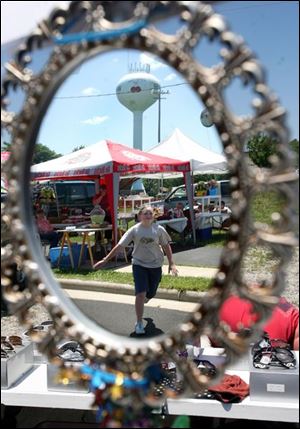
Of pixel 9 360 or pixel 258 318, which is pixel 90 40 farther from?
pixel 9 360

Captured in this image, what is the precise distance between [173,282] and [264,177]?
7.95 feet

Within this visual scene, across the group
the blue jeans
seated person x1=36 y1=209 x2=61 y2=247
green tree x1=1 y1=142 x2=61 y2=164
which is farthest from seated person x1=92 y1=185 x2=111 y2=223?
the blue jeans

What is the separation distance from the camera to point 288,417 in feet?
4.10

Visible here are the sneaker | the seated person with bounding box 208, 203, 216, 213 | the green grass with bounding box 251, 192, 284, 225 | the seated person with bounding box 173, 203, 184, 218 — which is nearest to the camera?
the green grass with bounding box 251, 192, 284, 225

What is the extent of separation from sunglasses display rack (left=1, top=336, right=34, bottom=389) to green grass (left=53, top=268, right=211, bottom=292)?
1.23m

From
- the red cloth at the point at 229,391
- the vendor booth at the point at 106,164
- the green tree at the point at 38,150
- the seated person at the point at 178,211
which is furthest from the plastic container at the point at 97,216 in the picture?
the red cloth at the point at 229,391

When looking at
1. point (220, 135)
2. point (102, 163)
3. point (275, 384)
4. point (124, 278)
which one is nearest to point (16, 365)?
point (275, 384)

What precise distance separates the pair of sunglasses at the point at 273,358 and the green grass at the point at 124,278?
52.4 inches

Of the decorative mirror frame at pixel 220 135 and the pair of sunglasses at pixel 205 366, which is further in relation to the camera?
the pair of sunglasses at pixel 205 366

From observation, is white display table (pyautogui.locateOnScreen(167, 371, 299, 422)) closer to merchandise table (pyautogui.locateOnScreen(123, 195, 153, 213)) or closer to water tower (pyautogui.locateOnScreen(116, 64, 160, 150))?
water tower (pyautogui.locateOnScreen(116, 64, 160, 150))

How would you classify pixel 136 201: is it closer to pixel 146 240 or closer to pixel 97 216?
pixel 97 216

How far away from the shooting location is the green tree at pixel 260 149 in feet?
3.32

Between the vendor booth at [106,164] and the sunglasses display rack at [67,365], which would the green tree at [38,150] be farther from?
the vendor booth at [106,164]

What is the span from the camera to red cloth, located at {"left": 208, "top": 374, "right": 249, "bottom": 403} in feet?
4.29
